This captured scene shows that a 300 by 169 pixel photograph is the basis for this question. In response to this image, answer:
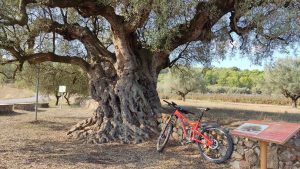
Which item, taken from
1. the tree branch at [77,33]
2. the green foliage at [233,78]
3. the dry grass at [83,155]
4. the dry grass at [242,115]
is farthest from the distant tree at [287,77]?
the green foliage at [233,78]

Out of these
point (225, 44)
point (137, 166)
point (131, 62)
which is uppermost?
point (225, 44)

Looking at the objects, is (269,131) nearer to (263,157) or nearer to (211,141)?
(263,157)

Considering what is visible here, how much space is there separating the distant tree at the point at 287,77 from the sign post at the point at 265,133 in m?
34.3

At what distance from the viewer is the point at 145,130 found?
11.0 metres

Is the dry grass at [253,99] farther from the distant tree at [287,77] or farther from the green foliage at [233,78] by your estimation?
the green foliage at [233,78]

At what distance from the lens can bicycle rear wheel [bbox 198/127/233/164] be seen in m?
7.81

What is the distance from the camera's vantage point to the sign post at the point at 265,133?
568 cm

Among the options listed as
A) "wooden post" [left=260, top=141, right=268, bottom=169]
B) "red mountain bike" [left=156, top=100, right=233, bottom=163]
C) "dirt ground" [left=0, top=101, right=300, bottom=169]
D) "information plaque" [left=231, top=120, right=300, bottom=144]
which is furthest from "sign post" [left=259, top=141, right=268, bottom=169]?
"dirt ground" [left=0, top=101, right=300, bottom=169]

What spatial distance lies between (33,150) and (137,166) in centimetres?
313

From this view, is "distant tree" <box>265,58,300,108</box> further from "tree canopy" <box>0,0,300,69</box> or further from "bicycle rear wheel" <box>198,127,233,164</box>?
"bicycle rear wheel" <box>198,127,233,164</box>

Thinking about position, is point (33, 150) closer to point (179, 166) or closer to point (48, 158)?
point (48, 158)

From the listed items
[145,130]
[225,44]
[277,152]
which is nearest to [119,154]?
[145,130]

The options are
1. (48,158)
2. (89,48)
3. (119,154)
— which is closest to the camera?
(48,158)

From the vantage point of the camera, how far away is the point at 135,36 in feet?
42.2
